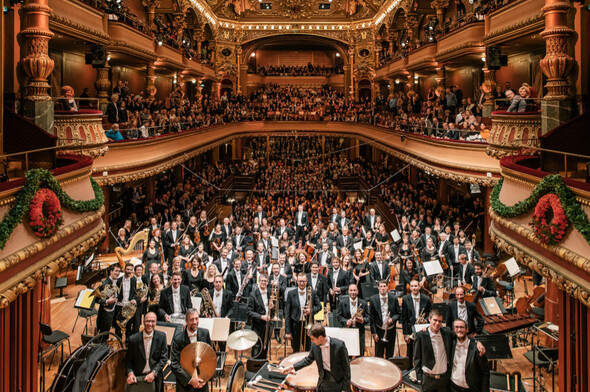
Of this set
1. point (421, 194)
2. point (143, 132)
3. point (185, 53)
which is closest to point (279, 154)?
point (185, 53)

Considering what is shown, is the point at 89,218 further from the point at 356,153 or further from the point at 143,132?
the point at 356,153

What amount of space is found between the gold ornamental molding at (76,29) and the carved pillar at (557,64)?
10.3 metres

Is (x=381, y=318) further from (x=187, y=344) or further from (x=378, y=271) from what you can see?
(x=187, y=344)

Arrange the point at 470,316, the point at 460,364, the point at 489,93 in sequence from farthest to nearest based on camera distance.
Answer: the point at 489,93
the point at 470,316
the point at 460,364

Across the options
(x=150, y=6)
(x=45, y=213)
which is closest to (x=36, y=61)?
(x=45, y=213)

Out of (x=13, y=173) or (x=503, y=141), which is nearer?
(x=13, y=173)

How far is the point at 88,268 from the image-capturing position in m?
11.5

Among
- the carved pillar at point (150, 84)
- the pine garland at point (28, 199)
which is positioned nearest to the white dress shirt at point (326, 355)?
the pine garland at point (28, 199)

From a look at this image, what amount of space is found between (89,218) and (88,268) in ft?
12.0

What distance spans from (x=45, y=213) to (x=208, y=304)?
283 cm

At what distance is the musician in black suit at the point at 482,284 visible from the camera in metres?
8.86

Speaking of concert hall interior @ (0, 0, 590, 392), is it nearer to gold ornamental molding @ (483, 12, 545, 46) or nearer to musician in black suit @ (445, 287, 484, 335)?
musician in black suit @ (445, 287, 484, 335)

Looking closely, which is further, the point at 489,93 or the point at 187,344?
the point at 489,93

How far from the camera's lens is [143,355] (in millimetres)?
6223
